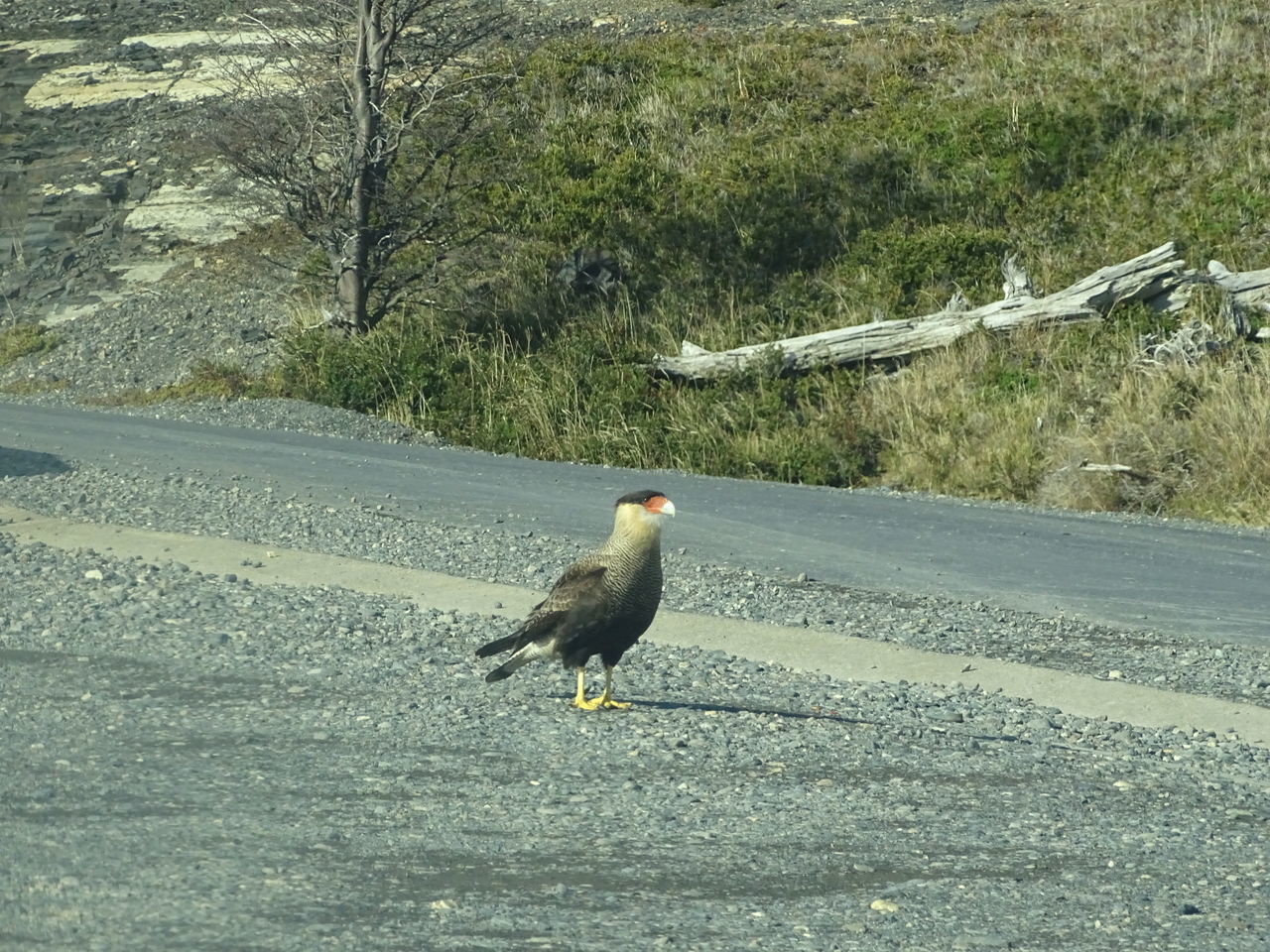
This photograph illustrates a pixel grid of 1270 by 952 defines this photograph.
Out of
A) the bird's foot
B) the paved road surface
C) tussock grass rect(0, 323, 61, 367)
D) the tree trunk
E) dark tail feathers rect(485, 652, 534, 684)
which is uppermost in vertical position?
the tree trunk

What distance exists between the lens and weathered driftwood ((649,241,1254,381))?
17766mm

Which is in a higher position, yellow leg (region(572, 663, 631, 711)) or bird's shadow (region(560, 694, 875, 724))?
yellow leg (region(572, 663, 631, 711))

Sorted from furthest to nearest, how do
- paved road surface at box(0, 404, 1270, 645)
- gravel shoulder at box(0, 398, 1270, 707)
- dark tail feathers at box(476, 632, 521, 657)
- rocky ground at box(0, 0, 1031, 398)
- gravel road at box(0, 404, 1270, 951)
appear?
rocky ground at box(0, 0, 1031, 398) < paved road surface at box(0, 404, 1270, 645) < gravel shoulder at box(0, 398, 1270, 707) < dark tail feathers at box(476, 632, 521, 657) < gravel road at box(0, 404, 1270, 951)

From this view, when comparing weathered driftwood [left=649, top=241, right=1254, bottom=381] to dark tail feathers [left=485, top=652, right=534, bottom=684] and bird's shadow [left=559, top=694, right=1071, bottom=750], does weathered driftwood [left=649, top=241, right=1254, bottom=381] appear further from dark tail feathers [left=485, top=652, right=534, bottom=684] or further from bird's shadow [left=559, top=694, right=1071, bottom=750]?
dark tail feathers [left=485, top=652, right=534, bottom=684]

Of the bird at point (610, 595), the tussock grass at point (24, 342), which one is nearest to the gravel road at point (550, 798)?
the bird at point (610, 595)

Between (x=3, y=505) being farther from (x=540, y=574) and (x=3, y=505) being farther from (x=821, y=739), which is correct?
(x=821, y=739)

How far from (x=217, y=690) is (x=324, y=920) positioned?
2.78 metres

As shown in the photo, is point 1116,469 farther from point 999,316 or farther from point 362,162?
point 362,162

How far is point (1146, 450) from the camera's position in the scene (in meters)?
15.0

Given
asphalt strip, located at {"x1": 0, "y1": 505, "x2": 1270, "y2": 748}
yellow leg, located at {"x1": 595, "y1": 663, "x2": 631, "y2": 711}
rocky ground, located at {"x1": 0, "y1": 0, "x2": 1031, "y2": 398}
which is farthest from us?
rocky ground, located at {"x1": 0, "y1": 0, "x2": 1031, "y2": 398}

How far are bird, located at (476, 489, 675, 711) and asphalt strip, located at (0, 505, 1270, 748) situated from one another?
1.93 m

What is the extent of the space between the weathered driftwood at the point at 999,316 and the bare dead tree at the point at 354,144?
4491mm

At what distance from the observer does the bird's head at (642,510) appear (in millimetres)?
5797

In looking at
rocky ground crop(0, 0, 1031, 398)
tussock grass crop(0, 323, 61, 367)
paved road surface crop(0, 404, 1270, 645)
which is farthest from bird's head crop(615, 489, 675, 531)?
tussock grass crop(0, 323, 61, 367)
